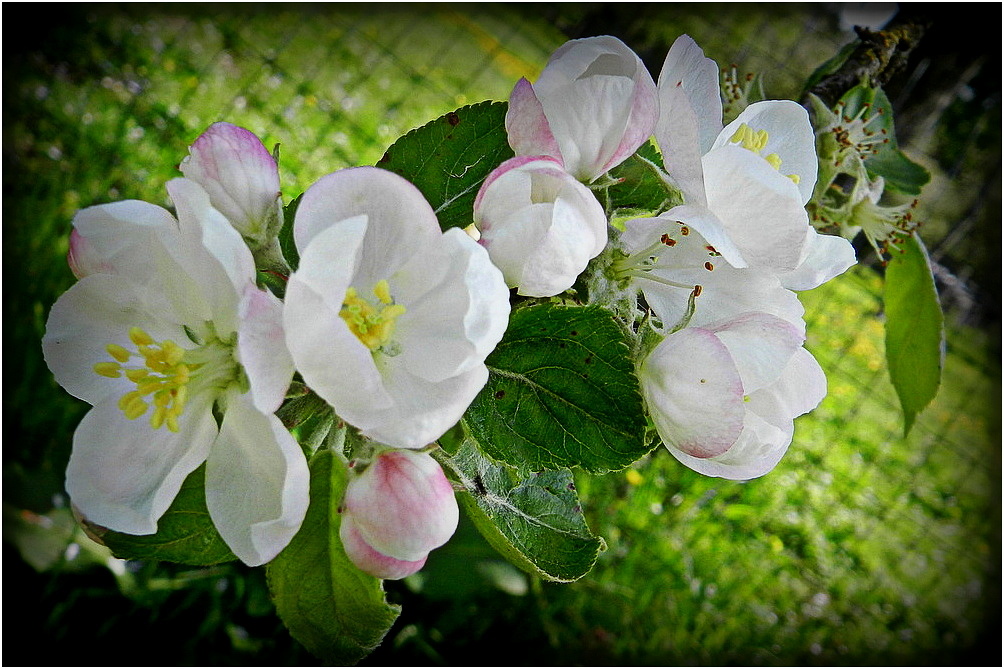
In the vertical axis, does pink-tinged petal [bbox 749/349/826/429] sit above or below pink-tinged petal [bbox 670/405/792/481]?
above

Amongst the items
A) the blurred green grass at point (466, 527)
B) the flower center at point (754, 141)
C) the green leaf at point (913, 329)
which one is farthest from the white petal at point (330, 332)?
the blurred green grass at point (466, 527)

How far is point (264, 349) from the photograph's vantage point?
0.37m

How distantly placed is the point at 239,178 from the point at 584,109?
215mm

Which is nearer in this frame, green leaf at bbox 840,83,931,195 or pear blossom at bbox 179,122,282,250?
pear blossom at bbox 179,122,282,250

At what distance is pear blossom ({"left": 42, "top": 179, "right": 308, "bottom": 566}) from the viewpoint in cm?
40

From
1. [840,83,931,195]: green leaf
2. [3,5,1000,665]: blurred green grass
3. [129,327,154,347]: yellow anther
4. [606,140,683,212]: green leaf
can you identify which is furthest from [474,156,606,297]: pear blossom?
[3,5,1000,665]: blurred green grass

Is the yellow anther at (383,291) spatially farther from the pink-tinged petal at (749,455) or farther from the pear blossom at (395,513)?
the pink-tinged petal at (749,455)

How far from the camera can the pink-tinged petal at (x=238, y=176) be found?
1.49 ft

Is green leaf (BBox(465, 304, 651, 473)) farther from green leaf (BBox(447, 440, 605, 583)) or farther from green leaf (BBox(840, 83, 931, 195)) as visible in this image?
green leaf (BBox(840, 83, 931, 195))

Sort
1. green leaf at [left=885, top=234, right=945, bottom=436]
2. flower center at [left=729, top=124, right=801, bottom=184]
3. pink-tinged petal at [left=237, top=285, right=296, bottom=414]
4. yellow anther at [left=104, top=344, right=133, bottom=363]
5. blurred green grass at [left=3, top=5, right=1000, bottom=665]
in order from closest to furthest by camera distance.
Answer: pink-tinged petal at [left=237, top=285, right=296, bottom=414]
yellow anther at [left=104, top=344, right=133, bottom=363]
flower center at [left=729, top=124, right=801, bottom=184]
green leaf at [left=885, top=234, right=945, bottom=436]
blurred green grass at [left=3, top=5, right=1000, bottom=665]

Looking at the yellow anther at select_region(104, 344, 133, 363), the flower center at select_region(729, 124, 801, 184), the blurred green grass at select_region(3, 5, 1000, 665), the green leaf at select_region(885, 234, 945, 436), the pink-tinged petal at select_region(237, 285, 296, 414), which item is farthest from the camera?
the blurred green grass at select_region(3, 5, 1000, 665)

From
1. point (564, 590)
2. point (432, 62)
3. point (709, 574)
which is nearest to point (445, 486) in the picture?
point (564, 590)

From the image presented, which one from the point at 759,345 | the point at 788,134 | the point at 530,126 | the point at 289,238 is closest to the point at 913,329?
the point at 788,134

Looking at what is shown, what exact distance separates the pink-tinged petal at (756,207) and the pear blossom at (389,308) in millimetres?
158
